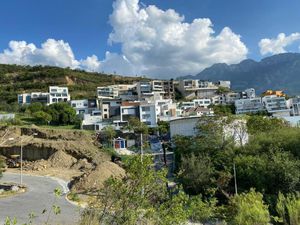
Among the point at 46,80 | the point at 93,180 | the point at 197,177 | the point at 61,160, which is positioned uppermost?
the point at 46,80

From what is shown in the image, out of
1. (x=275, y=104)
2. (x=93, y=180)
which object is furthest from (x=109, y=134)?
(x=275, y=104)

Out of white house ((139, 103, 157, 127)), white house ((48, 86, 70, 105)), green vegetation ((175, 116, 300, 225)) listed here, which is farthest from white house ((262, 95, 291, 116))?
green vegetation ((175, 116, 300, 225))

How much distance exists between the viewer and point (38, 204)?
25.3m

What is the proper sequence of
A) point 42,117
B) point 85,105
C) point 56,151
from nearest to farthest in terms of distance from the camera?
1. point 56,151
2. point 42,117
3. point 85,105

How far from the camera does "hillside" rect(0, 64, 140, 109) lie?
106 metres

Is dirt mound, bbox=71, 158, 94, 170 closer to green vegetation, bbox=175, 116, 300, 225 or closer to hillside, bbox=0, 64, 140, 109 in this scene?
green vegetation, bbox=175, 116, 300, 225

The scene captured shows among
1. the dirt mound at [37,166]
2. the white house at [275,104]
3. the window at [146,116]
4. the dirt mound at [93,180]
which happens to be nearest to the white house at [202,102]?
the white house at [275,104]

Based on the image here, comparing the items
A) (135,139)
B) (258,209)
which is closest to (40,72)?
(135,139)

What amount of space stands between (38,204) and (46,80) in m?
97.7

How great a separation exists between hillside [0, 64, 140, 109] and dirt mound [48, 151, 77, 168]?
2055 inches

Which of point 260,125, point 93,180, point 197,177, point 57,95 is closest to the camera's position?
point 197,177

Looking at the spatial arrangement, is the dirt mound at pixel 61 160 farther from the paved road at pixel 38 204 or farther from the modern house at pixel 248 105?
the modern house at pixel 248 105

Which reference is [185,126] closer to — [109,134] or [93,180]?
[93,180]

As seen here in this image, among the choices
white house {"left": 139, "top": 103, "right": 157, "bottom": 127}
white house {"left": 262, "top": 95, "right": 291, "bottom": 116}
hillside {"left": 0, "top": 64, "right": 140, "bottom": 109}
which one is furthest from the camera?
hillside {"left": 0, "top": 64, "right": 140, "bottom": 109}
